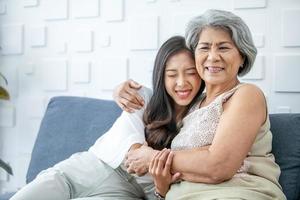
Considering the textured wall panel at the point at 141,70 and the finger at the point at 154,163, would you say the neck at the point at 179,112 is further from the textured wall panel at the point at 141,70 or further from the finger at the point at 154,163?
the textured wall panel at the point at 141,70

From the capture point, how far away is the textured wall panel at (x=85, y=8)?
98.4 inches

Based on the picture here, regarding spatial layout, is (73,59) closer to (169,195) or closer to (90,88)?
(90,88)

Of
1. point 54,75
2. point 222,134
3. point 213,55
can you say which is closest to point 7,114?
point 54,75

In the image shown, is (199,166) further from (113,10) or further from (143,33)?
(113,10)

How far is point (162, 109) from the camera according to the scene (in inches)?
68.1

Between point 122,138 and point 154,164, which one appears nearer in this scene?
point 154,164

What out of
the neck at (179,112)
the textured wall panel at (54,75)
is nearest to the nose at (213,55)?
the neck at (179,112)

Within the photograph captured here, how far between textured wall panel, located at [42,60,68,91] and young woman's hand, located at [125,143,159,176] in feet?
3.73

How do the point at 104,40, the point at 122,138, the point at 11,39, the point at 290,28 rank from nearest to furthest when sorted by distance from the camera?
the point at 122,138, the point at 290,28, the point at 104,40, the point at 11,39

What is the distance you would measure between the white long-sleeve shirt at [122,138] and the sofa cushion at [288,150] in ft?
1.67

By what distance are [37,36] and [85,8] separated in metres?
0.39

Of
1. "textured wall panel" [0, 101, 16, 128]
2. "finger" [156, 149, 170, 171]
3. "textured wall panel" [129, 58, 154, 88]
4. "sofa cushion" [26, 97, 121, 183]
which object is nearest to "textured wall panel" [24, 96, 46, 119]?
"textured wall panel" [0, 101, 16, 128]

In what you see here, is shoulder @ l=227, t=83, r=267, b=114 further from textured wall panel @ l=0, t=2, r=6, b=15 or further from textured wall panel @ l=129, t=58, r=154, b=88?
textured wall panel @ l=0, t=2, r=6, b=15

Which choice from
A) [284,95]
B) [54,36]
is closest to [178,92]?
[284,95]
